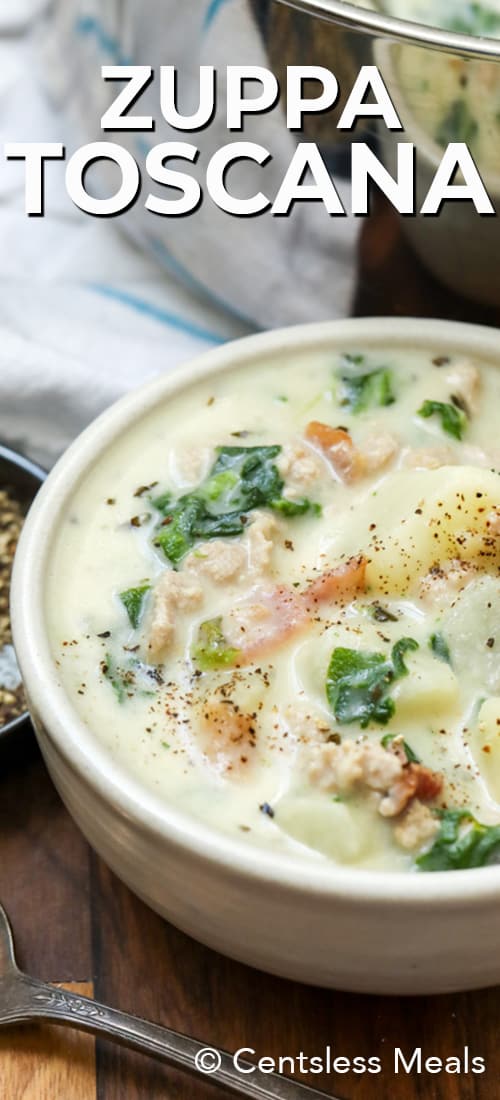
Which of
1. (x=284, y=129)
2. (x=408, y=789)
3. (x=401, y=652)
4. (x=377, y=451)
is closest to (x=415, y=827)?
(x=408, y=789)

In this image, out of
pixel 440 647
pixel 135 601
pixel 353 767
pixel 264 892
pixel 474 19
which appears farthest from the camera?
pixel 474 19

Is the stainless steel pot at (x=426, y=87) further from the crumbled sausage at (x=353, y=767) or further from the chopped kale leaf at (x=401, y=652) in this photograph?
the crumbled sausage at (x=353, y=767)

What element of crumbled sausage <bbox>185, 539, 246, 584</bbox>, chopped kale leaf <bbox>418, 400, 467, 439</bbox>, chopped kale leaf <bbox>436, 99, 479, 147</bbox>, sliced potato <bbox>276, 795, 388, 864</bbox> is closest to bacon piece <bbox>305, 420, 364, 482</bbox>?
chopped kale leaf <bbox>418, 400, 467, 439</bbox>

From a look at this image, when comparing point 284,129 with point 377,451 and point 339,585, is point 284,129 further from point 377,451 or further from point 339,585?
point 339,585

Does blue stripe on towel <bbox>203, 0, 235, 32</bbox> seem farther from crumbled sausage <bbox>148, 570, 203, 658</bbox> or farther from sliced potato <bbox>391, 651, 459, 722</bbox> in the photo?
sliced potato <bbox>391, 651, 459, 722</bbox>

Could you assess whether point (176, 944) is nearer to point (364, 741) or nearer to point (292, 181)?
point (364, 741)

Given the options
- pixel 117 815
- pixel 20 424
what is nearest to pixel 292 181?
pixel 20 424
